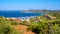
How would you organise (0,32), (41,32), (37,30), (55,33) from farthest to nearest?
(37,30), (41,32), (55,33), (0,32)

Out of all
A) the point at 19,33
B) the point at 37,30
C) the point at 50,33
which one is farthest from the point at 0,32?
the point at 37,30

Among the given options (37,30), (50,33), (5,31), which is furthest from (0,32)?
(37,30)

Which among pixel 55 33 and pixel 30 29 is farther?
pixel 30 29

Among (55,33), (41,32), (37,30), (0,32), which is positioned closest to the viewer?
(0,32)

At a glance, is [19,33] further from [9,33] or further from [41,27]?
[41,27]

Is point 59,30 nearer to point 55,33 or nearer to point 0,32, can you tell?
point 55,33

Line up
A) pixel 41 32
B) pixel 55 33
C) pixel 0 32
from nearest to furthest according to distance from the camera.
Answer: pixel 0 32 → pixel 55 33 → pixel 41 32

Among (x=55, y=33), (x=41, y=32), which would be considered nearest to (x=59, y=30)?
(x=55, y=33)

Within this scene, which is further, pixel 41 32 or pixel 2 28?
pixel 41 32
